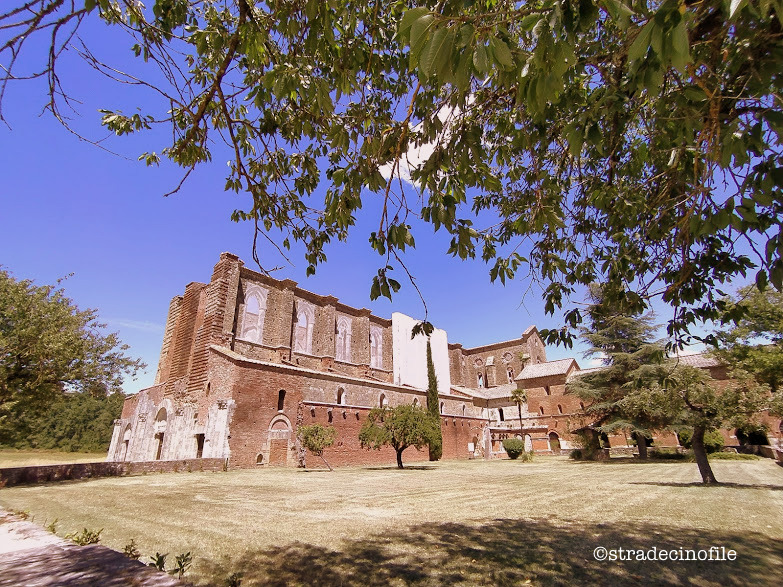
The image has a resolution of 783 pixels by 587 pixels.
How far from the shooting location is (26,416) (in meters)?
17.5

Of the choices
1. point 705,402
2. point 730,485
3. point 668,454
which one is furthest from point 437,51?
point 668,454

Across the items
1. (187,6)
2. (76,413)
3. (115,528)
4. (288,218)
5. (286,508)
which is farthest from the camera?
(76,413)

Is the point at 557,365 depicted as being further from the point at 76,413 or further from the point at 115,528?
the point at 76,413

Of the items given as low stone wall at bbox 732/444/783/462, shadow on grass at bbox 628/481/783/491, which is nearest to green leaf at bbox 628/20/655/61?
shadow on grass at bbox 628/481/783/491

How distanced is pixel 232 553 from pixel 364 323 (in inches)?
1224

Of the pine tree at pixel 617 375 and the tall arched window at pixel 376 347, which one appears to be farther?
the tall arched window at pixel 376 347

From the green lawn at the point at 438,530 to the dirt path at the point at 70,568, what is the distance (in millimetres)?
1423

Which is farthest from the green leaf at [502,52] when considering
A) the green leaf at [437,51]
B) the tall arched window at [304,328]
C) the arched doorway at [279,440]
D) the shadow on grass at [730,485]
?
the tall arched window at [304,328]

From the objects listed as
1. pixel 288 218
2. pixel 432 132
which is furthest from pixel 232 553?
pixel 432 132

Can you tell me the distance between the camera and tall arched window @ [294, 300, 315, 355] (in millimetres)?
30198

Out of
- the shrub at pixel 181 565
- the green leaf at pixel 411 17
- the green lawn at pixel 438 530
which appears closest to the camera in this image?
the green leaf at pixel 411 17

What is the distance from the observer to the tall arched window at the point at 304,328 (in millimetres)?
30198

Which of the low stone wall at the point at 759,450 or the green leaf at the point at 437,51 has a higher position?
the green leaf at the point at 437,51

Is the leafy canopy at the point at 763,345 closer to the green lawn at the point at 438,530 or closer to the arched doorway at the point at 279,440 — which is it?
the green lawn at the point at 438,530
